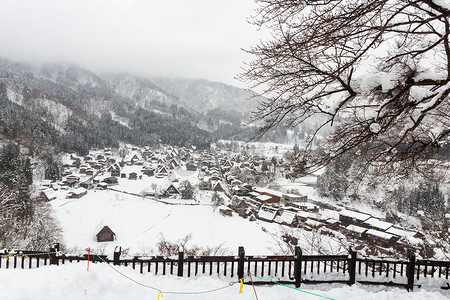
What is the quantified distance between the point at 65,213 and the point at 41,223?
699 centimetres

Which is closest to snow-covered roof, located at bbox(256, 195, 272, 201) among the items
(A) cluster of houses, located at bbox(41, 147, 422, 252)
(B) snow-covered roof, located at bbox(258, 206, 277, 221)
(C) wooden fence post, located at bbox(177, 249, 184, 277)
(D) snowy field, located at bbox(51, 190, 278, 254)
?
(A) cluster of houses, located at bbox(41, 147, 422, 252)

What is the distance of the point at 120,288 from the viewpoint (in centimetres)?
373

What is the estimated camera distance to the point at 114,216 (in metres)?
22.6

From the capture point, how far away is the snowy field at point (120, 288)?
11.3 feet

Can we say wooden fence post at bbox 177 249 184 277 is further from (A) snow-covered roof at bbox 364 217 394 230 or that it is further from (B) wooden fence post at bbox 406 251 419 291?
(A) snow-covered roof at bbox 364 217 394 230

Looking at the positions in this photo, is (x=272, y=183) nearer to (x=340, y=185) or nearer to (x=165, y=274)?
(x=340, y=185)

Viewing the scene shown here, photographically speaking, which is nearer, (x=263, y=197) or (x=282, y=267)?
(x=282, y=267)

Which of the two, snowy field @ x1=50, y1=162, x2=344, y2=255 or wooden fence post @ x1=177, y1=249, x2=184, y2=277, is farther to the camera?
snowy field @ x1=50, y1=162, x2=344, y2=255

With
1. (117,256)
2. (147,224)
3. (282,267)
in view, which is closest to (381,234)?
(147,224)

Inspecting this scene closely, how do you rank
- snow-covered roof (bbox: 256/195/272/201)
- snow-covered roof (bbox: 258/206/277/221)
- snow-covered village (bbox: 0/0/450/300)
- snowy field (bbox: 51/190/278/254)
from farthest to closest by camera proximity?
snow-covered roof (bbox: 256/195/272/201)
snow-covered roof (bbox: 258/206/277/221)
snowy field (bbox: 51/190/278/254)
snow-covered village (bbox: 0/0/450/300)

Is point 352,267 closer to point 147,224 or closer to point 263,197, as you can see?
point 147,224

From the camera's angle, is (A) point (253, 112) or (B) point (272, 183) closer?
(A) point (253, 112)

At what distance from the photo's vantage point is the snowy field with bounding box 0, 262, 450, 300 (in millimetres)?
3459

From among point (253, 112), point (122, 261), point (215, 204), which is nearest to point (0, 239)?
point (122, 261)
